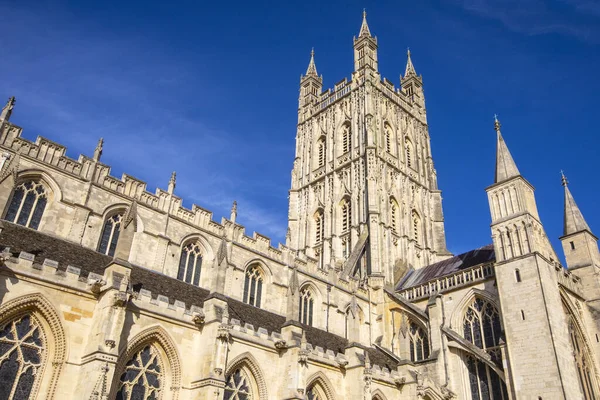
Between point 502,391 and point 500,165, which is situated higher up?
point 500,165

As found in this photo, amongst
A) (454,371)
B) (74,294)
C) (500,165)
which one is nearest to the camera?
(74,294)

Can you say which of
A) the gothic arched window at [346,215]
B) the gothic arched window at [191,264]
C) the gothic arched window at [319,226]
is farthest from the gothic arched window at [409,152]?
the gothic arched window at [191,264]

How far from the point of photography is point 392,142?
42438mm

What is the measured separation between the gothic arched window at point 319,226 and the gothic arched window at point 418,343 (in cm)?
1229

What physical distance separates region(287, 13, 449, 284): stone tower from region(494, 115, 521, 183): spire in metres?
9.82

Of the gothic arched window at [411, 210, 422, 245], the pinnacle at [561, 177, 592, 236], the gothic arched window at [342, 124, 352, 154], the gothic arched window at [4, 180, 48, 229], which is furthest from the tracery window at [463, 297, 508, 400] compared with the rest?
the gothic arched window at [4, 180, 48, 229]

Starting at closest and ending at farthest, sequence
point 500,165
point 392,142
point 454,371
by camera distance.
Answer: point 454,371
point 500,165
point 392,142

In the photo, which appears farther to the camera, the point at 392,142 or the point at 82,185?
the point at 392,142

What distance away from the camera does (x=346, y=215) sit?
126 ft

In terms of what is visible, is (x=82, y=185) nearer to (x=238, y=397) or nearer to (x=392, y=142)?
(x=238, y=397)

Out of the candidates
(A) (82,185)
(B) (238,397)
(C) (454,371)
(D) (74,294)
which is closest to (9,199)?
(A) (82,185)

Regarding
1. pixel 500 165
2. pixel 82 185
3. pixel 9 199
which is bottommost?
pixel 9 199

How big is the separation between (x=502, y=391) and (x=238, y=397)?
40.7 ft

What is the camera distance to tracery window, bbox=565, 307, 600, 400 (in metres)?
23.2
